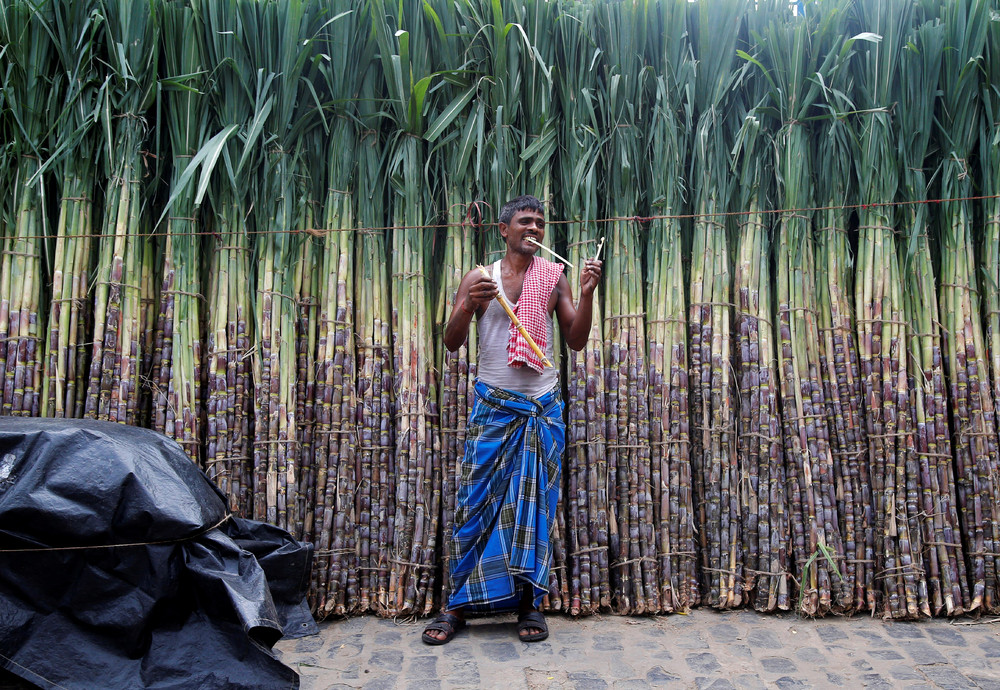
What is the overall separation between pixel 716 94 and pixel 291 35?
1888 millimetres

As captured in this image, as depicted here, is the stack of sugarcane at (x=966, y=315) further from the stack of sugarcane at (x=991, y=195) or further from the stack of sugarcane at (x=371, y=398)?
the stack of sugarcane at (x=371, y=398)

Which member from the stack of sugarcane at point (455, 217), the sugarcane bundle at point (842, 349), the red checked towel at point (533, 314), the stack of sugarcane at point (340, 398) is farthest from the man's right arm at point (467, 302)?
the sugarcane bundle at point (842, 349)

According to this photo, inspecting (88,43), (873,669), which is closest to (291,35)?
(88,43)

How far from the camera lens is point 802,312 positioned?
3385 mm

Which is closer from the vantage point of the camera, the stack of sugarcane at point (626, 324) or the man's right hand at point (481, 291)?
the man's right hand at point (481, 291)

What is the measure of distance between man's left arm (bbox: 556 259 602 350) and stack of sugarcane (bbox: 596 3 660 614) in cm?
30

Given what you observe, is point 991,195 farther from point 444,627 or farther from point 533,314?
point 444,627

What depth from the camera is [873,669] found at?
266 cm

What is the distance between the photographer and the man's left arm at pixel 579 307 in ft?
9.19

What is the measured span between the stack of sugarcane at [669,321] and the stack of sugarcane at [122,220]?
224cm

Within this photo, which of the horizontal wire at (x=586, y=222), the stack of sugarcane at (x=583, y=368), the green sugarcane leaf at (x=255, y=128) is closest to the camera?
the green sugarcane leaf at (x=255, y=128)

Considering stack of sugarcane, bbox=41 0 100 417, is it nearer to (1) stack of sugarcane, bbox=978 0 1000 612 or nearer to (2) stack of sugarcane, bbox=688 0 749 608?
(2) stack of sugarcane, bbox=688 0 749 608

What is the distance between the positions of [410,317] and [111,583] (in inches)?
62.2

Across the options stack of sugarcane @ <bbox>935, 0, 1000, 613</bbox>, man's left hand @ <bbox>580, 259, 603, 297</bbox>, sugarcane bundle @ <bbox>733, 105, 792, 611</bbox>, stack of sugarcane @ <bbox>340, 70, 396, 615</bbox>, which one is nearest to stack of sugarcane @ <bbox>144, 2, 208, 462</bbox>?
stack of sugarcane @ <bbox>340, 70, 396, 615</bbox>
